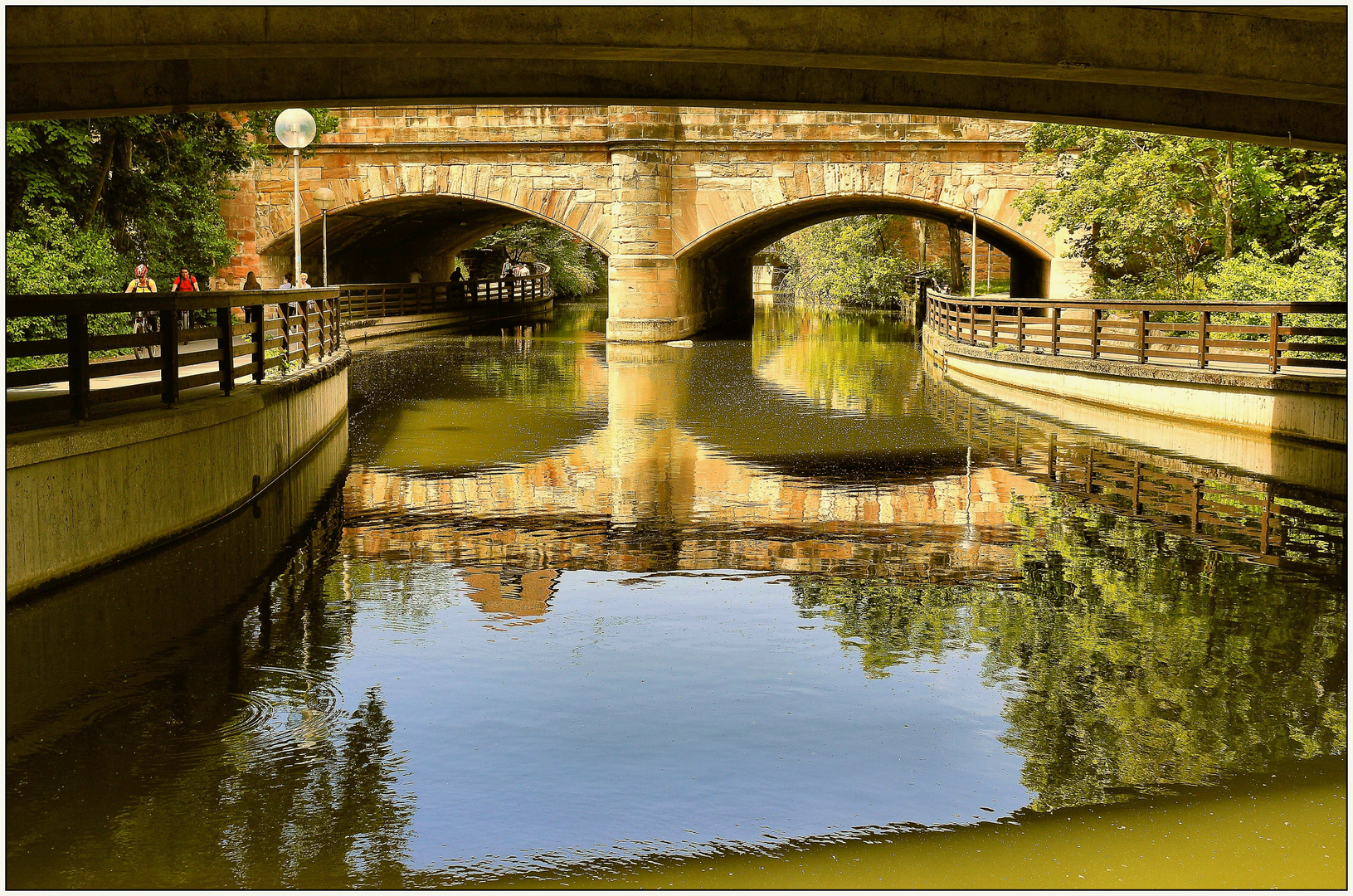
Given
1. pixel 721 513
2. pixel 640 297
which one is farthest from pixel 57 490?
pixel 640 297

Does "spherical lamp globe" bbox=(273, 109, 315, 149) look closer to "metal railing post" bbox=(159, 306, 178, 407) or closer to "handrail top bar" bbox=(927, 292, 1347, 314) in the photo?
"metal railing post" bbox=(159, 306, 178, 407)

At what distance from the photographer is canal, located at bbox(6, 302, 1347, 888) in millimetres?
5512

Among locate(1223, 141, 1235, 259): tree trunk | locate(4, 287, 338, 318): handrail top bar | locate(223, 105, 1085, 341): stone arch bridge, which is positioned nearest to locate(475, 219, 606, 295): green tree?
locate(223, 105, 1085, 341): stone arch bridge

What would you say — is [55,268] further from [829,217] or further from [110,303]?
[829,217]

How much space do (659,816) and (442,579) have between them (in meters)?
4.63

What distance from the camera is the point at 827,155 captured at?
122 ft

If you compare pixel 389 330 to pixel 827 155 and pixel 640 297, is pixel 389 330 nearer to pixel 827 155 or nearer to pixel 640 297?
pixel 640 297

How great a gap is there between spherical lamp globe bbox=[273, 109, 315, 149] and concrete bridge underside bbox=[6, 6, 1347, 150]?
6.68 meters

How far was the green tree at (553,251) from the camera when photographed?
219 ft

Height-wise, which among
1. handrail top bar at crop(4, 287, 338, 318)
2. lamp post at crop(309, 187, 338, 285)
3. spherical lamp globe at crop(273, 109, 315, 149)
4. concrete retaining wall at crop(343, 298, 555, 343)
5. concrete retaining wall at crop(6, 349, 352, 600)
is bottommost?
concrete retaining wall at crop(6, 349, 352, 600)

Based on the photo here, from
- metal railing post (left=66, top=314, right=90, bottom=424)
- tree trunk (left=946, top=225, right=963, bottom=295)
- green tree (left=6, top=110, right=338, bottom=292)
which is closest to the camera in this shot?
metal railing post (left=66, top=314, right=90, bottom=424)

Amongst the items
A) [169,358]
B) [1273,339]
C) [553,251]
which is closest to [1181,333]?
[1273,339]

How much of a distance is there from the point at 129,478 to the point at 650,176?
27.8 metres

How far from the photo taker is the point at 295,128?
69.5 feet
